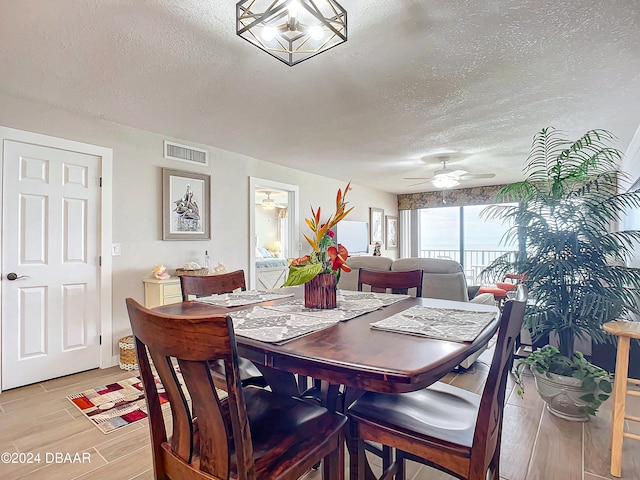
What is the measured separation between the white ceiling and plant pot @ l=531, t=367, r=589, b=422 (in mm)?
2054

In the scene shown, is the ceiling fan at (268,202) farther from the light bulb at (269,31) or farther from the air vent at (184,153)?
the light bulb at (269,31)

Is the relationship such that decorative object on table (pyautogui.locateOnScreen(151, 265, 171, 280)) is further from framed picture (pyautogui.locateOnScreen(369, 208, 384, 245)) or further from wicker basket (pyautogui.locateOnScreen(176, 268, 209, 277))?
framed picture (pyautogui.locateOnScreen(369, 208, 384, 245))

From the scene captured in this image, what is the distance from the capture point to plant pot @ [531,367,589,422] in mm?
2232

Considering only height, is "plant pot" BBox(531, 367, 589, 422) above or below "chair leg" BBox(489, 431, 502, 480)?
below

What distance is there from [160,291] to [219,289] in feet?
4.81

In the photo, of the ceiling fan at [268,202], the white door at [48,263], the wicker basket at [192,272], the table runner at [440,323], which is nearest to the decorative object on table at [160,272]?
the wicker basket at [192,272]

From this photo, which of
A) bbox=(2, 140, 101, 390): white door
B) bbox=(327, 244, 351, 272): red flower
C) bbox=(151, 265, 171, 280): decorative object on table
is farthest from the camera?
bbox=(151, 265, 171, 280): decorative object on table

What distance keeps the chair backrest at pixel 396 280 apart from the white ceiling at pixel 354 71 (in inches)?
53.4

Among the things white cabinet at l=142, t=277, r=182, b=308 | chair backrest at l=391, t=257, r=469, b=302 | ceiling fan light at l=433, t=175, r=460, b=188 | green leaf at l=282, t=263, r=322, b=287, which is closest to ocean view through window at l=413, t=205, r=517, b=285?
ceiling fan light at l=433, t=175, r=460, b=188

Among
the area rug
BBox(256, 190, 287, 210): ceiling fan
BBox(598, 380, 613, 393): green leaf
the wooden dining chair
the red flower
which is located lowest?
the area rug

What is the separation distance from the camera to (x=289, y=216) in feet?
17.6

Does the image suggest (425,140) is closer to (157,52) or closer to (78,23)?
(157,52)

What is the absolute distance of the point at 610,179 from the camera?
7.57 feet

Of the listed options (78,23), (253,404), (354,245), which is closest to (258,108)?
(78,23)
